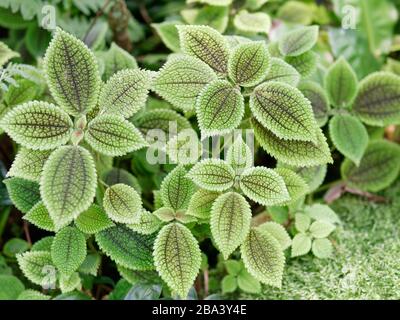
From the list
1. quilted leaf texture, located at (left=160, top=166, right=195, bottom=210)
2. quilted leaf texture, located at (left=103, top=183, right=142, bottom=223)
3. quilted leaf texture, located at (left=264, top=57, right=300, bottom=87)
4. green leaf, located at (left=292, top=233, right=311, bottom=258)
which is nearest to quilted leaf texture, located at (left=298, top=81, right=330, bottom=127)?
quilted leaf texture, located at (left=264, top=57, right=300, bottom=87)

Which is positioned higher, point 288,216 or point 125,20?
point 125,20

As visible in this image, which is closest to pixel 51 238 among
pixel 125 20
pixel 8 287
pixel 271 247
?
pixel 8 287

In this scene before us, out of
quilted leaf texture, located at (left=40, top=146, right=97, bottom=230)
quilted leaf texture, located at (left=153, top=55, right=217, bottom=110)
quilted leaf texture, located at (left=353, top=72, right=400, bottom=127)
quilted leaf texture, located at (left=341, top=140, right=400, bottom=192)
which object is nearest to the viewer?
quilted leaf texture, located at (left=40, top=146, right=97, bottom=230)

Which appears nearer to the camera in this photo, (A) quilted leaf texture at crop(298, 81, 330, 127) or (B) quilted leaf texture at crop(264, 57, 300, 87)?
(B) quilted leaf texture at crop(264, 57, 300, 87)

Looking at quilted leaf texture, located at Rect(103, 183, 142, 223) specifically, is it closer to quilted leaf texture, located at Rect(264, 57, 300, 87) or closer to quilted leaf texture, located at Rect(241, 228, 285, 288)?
quilted leaf texture, located at Rect(241, 228, 285, 288)

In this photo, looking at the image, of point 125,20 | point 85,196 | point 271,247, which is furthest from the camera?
point 125,20
